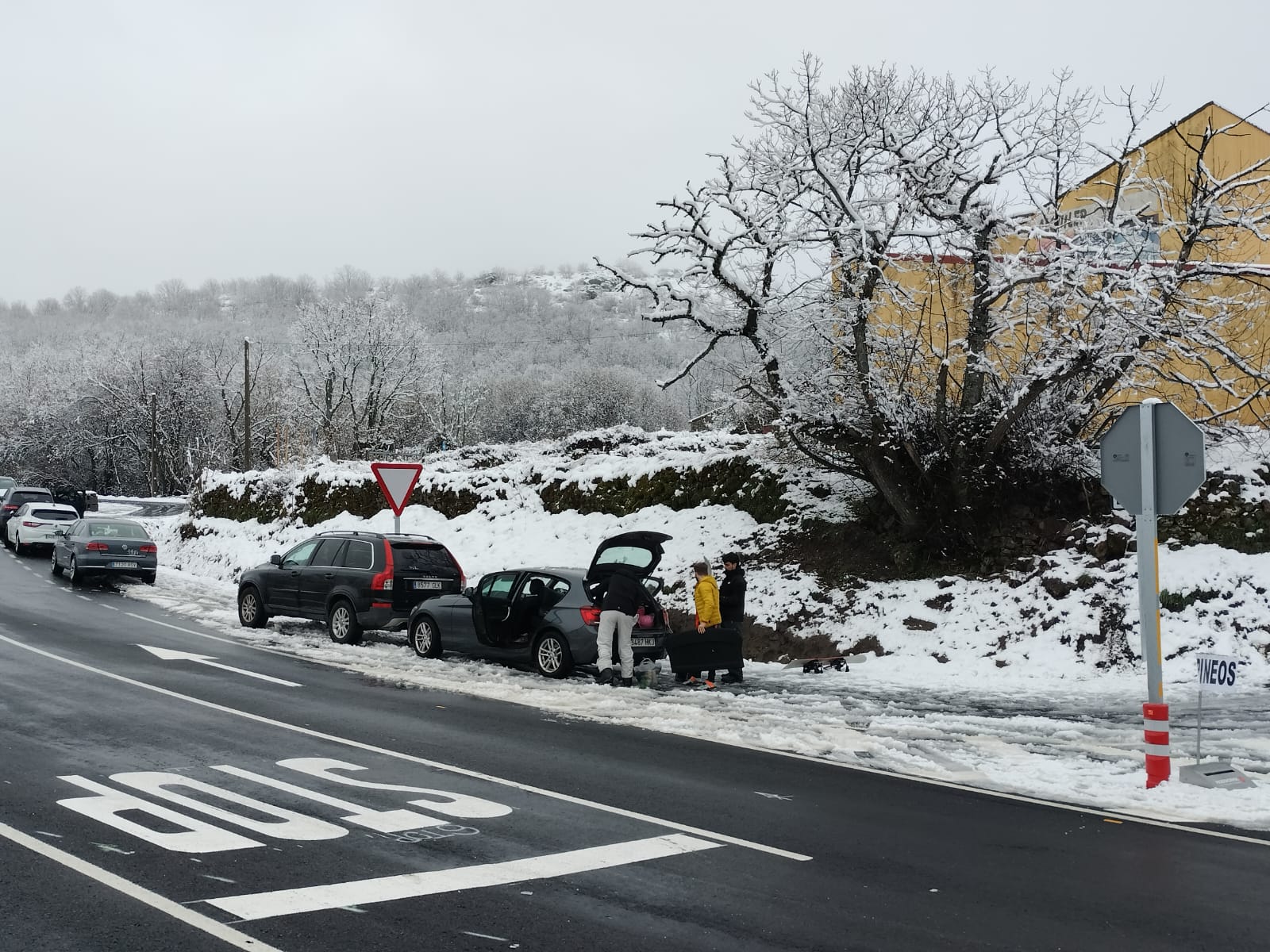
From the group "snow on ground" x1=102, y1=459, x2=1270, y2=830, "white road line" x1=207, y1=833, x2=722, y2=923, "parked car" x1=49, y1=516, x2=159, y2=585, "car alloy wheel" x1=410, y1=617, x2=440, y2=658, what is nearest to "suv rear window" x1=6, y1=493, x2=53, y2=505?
"parked car" x1=49, y1=516, x2=159, y2=585

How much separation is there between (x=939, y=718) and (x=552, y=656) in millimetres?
4988

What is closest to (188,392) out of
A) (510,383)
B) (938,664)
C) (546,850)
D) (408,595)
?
(510,383)

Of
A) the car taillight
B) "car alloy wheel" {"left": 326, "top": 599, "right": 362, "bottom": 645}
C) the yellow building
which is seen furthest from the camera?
"car alloy wheel" {"left": 326, "top": 599, "right": 362, "bottom": 645}

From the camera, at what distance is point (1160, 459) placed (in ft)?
29.7

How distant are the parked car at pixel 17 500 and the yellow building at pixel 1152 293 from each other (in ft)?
106

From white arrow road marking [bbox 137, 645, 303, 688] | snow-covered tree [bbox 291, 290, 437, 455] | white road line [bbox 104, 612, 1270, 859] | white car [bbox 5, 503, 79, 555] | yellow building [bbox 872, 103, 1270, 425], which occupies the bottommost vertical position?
white road line [bbox 104, 612, 1270, 859]

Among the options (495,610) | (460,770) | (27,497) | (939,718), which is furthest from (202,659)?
(27,497)

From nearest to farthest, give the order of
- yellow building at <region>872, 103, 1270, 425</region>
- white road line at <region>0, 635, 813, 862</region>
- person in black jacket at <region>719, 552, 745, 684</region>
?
white road line at <region>0, 635, 813, 862</region> < person in black jacket at <region>719, 552, 745, 684</region> < yellow building at <region>872, 103, 1270, 425</region>

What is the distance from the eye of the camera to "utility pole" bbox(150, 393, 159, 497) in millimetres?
74688

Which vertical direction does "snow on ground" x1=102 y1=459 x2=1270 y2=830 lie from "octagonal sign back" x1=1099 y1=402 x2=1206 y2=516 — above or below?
below

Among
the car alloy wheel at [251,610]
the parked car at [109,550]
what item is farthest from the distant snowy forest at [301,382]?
the car alloy wheel at [251,610]

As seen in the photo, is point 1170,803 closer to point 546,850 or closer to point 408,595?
point 546,850

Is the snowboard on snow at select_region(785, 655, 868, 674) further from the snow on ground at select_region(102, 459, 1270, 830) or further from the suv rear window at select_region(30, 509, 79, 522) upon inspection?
the suv rear window at select_region(30, 509, 79, 522)

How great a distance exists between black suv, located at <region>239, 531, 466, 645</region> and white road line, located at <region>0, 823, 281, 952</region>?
10.2 metres
